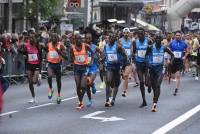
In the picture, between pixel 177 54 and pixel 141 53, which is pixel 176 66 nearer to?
pixel 177 54

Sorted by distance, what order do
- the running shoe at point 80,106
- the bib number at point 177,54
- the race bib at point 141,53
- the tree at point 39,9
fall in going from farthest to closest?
the tree at point 39,9 < the bib number at point 177,54 < the race bib at point 141,53 < the running shoe at point 80,106

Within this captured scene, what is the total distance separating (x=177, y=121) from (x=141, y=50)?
137 inches

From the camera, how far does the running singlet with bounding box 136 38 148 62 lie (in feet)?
54.0

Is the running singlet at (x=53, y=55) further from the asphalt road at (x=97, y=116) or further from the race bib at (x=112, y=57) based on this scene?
the race bib at (x=112, y=57)

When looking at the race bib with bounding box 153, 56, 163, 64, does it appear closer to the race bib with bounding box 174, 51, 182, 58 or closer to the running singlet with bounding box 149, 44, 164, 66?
the running singlet with bounding box 149, 44, 164, 66

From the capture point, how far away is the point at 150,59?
621 inches

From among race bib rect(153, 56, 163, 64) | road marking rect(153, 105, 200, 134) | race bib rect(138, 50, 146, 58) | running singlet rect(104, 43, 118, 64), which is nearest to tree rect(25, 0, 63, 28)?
race bib rect(138, 50, 146, 58)

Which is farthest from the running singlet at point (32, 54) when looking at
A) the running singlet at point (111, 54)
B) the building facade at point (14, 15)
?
the building facade at point (14, 15)

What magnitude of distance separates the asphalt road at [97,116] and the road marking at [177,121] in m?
0.02

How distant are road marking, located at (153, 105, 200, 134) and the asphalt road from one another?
19 millimetres

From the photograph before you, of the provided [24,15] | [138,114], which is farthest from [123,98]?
[24,15]

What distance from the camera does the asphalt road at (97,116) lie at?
12195 mm

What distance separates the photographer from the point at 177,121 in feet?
44.3

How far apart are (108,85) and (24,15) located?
65.5 ft
